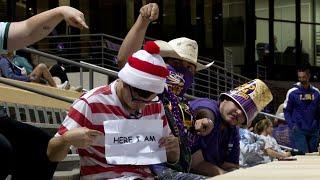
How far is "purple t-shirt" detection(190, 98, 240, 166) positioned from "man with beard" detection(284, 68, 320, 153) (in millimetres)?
6584

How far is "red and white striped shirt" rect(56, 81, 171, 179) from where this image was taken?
332 cm

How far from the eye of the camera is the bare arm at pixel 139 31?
388 centimetres

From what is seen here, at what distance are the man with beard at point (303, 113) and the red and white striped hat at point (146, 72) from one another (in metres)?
7.93

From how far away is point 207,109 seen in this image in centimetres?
434

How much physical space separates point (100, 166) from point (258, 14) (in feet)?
66.1

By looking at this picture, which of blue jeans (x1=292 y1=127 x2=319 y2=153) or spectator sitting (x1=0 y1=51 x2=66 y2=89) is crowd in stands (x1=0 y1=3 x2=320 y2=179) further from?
blue jeans (x1=292 y1=127 x2=319 y2=153)

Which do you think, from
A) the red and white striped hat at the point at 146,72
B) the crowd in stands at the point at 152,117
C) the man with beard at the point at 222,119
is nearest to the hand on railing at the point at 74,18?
the crowd in stands at the point at 152,117

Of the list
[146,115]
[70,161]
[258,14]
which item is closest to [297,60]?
[258,14]

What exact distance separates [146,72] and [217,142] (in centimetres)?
128

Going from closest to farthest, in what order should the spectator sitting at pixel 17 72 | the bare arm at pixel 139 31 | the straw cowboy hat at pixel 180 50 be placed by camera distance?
the bare arm at pixel 139 31 < the straw cowboy hat at pixel 180 50 < the spectator sitting at pixel 17 72

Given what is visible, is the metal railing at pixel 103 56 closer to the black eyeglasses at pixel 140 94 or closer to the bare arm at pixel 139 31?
the bare arm at pixel 139 31

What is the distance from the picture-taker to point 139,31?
4.00 m

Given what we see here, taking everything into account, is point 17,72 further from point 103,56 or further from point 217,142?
point 103,56

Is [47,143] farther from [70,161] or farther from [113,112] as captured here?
[70,161]
